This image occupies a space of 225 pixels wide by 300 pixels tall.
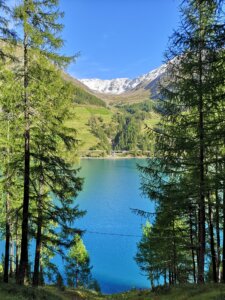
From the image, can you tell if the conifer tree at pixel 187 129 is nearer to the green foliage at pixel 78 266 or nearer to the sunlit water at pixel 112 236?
the sunlit water at pixel 112 236

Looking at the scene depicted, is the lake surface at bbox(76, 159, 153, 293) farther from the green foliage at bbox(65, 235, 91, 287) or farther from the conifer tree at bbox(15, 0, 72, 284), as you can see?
the conifer tree at bbox(15, 0, 72, 284)

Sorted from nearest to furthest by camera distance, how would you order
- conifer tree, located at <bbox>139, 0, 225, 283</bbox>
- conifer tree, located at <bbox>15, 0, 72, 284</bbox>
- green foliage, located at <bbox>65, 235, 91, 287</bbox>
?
conifer tree, located at <bbox>139, 0, 225, 283</bbox> → conifer tree, located at <bbox>15, 0, 72, 284</bbox> → green foliage, located at <bbox>65, 235, 91, 287</bbox>

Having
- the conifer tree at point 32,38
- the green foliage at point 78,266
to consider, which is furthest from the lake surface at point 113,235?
the conifer tree at point 32,38

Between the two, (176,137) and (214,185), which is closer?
(214,185)

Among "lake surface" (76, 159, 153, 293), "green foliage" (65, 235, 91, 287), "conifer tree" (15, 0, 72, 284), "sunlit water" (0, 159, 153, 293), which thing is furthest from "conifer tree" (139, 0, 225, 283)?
"green foliage" (65, 235, 91, 287)

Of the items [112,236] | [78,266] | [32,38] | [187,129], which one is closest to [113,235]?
[112,236]

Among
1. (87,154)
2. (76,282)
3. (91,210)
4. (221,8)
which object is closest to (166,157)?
(221,8)

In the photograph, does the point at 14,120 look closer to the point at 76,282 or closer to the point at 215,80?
the point at 215,80

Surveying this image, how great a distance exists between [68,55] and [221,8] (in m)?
7.20

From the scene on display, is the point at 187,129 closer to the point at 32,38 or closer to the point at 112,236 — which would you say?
the point at 32,38

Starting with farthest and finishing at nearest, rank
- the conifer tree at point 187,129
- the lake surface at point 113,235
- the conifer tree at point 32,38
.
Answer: the lake surface at point 113,235
the conifer tree at point 32,38
the conifer tree at point 187,129

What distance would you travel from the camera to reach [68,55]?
1183cm

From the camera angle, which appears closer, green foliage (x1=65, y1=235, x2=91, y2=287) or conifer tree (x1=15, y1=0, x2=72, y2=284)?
conifer tree (x1=15, y1=0, x2=72, y2=284)

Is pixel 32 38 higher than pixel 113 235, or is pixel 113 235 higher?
pixel 32 38
